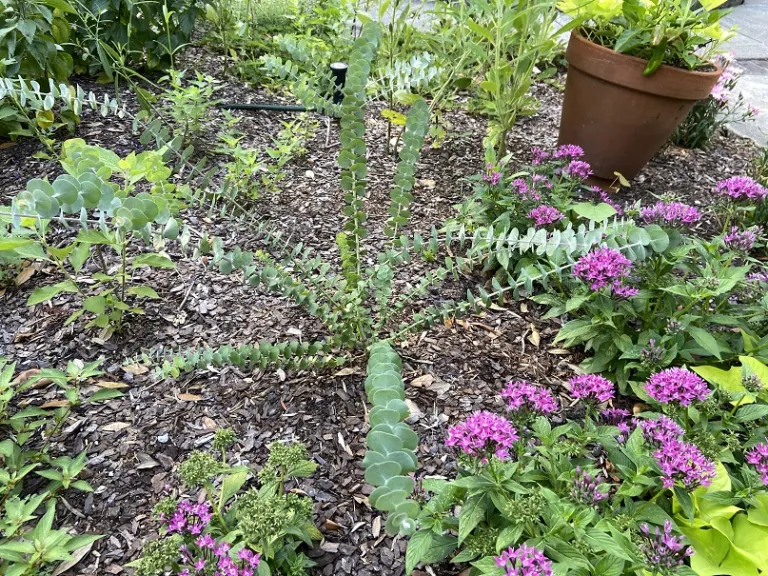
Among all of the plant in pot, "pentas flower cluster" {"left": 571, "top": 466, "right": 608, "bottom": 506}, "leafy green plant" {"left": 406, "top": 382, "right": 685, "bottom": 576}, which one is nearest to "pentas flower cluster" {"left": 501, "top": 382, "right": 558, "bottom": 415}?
"leafy green plant" {"left": 406, "top": 382, "right": 685, "bottom": 576}

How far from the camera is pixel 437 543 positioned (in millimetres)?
1155

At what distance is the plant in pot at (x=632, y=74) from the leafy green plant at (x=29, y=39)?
230 centimetres

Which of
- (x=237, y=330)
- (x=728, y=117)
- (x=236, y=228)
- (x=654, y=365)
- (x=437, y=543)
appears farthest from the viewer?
(x=728, y=117)

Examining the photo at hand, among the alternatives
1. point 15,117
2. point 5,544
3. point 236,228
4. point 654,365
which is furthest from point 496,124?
point 5,544

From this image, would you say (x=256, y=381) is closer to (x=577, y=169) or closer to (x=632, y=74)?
(x=577, y=169)

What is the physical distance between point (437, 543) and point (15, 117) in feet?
8.30

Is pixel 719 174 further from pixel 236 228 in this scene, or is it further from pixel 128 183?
pixel 128 183

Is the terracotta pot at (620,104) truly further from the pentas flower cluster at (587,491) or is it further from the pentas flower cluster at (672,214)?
the pentas flower cluster at (587,491)

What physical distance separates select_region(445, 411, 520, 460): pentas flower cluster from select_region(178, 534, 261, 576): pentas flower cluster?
0.45 metres

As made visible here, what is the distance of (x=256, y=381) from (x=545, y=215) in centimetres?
115

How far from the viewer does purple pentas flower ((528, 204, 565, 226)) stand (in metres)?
1.89

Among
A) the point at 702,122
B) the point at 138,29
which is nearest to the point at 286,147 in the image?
the point at 138,29

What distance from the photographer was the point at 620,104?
2508 millimetres

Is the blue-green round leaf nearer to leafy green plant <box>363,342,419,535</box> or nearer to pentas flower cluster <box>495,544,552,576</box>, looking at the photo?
leafy green plant <box>363,342,419,535</box>
